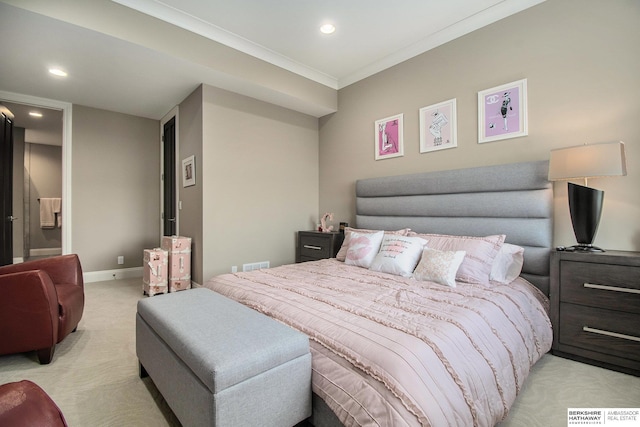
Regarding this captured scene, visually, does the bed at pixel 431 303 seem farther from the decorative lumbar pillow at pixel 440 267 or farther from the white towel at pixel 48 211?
the white towel at pixel 48 211

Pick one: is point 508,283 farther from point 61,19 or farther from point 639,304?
point 61,19

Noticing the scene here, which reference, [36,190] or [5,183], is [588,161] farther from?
[36,190]

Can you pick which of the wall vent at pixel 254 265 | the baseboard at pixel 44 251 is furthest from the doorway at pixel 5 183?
the baseboard at pixel 44 251

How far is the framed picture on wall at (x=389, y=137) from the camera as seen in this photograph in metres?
3.46

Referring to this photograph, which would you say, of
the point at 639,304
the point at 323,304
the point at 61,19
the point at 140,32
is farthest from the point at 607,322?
the point at 61,19

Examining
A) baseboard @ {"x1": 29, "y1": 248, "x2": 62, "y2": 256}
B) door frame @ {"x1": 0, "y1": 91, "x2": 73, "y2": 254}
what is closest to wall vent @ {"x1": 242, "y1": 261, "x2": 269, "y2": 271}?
door frame @ {"x1": 0, "y1": 91, "x2": 73, "y2": 254}

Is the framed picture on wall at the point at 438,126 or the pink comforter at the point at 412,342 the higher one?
the framed picture on wall at the point at 438,126

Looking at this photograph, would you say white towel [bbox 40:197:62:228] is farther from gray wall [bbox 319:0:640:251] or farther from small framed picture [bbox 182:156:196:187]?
gray wall [bbox 319:0:640:251]

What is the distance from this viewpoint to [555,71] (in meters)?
2.39

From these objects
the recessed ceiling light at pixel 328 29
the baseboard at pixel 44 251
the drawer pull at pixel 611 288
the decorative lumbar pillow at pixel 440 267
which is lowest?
the baseboard at pixel 44 251

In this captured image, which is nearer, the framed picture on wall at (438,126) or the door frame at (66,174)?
the framed picture on wall at (438,126)

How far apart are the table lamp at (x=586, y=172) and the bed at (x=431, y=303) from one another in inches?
8.3

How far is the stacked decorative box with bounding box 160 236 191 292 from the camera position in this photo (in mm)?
3484

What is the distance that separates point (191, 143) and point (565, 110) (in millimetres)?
3942
